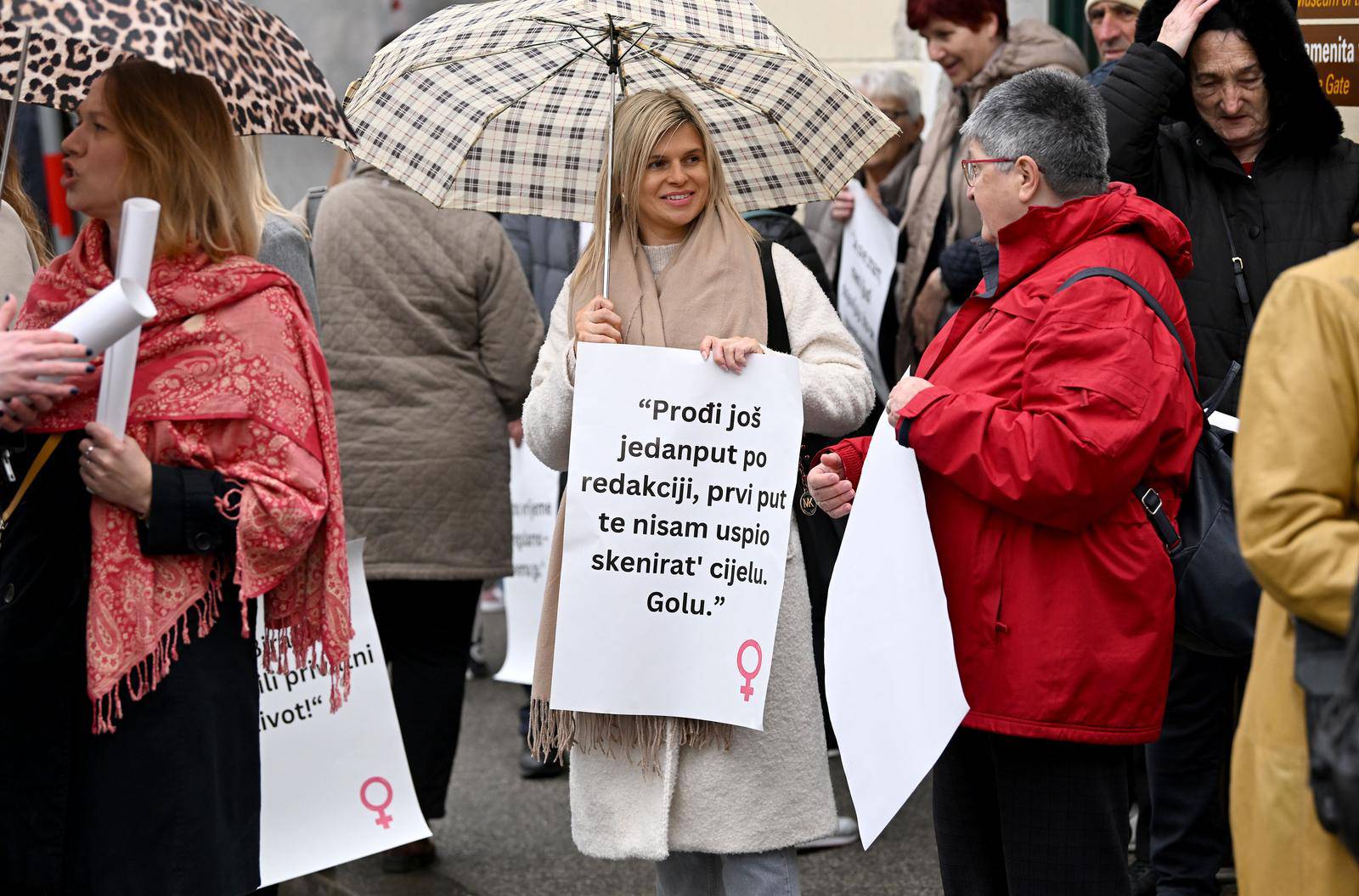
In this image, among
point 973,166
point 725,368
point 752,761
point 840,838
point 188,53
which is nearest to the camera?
point 188,53

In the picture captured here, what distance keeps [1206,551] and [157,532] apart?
191 centimetres

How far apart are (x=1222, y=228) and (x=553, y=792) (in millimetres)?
3059

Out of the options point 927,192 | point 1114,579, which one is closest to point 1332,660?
point 1114,579

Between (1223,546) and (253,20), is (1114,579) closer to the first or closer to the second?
(1223,546)

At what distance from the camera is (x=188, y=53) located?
2.69m

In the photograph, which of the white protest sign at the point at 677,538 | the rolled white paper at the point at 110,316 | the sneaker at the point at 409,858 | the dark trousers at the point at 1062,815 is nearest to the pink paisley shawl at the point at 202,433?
the rolled white paper at the point at 110,316

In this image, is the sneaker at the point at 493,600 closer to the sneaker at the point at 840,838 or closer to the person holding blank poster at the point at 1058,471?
the sneaker at the point at 840,838

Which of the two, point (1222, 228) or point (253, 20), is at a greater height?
point (253, 20)

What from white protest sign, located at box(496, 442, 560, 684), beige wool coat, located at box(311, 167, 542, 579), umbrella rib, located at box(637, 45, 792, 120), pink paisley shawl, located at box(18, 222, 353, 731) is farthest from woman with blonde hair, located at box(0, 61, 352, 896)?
white protest sign, located at box(496, 442, 560, 684)

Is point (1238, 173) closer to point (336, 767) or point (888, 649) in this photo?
point (888, 649)

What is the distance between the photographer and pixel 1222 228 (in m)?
4.05

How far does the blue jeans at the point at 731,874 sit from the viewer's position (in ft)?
11.7

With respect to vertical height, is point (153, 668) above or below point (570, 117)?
below

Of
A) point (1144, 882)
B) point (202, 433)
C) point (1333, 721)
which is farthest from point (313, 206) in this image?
point (1333, 721)
